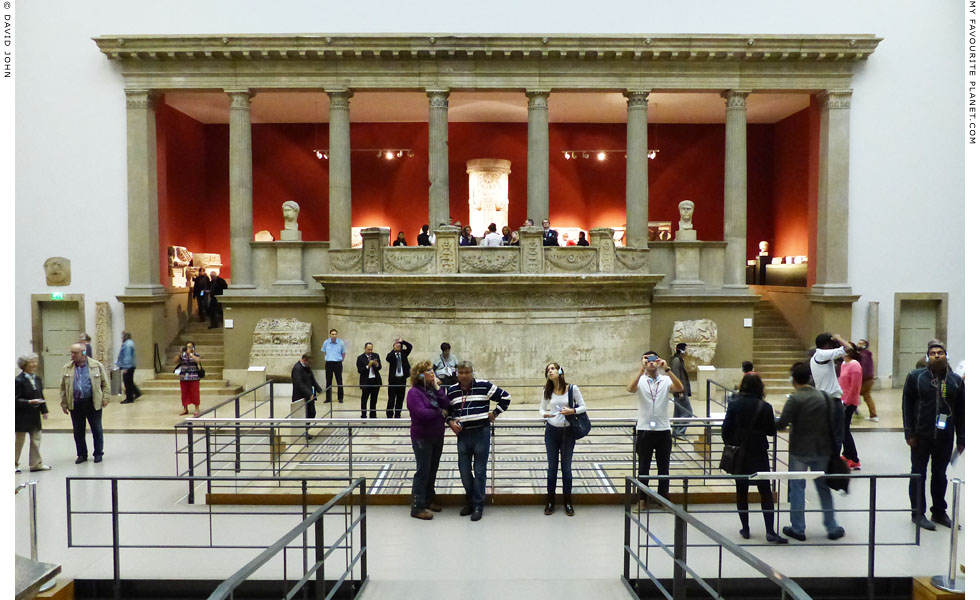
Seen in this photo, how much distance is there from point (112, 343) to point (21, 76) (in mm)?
7314

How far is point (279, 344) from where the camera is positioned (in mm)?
17234

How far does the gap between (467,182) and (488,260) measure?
32.9ft

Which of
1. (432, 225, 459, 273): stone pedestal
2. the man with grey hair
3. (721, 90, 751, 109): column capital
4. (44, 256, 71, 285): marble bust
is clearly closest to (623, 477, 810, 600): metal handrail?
the man with grey hair

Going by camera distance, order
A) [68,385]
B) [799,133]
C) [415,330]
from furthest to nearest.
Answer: [799,133]
[415,330]
[68,385]

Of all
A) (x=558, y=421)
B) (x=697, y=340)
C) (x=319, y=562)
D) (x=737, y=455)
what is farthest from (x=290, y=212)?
(x=319, y=562)

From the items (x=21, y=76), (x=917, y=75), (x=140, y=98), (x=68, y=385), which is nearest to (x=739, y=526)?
(x=68, y=385)

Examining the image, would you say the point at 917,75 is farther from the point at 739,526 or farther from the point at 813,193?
the point at 739,526

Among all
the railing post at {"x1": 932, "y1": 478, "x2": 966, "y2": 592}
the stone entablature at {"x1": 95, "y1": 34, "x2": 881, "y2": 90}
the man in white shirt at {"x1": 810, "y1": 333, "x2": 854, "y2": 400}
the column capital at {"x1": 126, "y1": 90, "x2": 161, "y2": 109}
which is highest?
the stone entablature at {"x1": 95, "y1": 34, "x2": 881, "y2": 90}

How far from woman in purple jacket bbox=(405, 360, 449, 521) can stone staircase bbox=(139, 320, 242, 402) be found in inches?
408

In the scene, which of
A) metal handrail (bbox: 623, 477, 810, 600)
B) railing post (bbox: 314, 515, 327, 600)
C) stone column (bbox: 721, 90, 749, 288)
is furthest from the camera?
stone column (bbox: 721, 90, 749, 288)

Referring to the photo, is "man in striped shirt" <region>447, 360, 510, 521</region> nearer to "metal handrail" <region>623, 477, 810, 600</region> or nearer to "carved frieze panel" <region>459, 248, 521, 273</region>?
"metal handrail" <region>623, 477, 810, 600</region>

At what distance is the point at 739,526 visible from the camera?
23.2 feet

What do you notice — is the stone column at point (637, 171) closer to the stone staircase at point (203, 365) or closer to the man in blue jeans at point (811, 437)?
the stone staircase at point (203, 365)

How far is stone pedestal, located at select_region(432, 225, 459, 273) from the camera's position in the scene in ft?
→ 50.1
